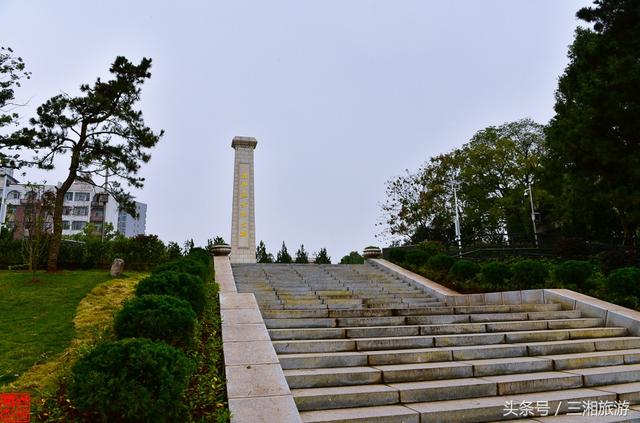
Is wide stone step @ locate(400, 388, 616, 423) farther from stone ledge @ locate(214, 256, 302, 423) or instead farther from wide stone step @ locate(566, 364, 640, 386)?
stone ledge @ locate(214, 256, 302, 423)

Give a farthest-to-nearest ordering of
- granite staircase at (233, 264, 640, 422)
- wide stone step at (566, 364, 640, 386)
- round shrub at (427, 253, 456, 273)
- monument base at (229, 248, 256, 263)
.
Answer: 1. monument base at (229, 248, 256, 263)
2. round shrub at (427, 253, 456, 273)
3. wide stone step at (566, 364, 640, 386)
4. granite staircase at (233, 264, 640, 422)

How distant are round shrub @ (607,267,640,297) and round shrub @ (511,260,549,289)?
1584 millimetres

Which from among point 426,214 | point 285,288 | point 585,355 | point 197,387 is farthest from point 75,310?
point 426,214

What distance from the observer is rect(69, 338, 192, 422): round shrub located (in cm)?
318

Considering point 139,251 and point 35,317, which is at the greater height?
point 139,251

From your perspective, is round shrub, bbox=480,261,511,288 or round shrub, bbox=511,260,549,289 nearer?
round shrub, bbox=511,260,549,289

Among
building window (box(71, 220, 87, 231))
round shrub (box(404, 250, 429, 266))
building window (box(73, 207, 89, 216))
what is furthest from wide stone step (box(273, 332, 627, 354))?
building window (box(73, 207, 89, 216))

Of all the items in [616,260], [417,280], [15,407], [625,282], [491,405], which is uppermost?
[616,260]

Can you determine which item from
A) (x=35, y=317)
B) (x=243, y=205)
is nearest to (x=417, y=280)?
(x=35, y=317)

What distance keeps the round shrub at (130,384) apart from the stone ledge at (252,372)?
57 cm

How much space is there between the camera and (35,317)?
7.83 meters

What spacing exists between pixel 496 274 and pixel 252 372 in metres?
7.58

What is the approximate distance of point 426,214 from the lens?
31312 millimetres

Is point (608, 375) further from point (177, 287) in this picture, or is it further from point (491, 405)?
point (177, 287)
